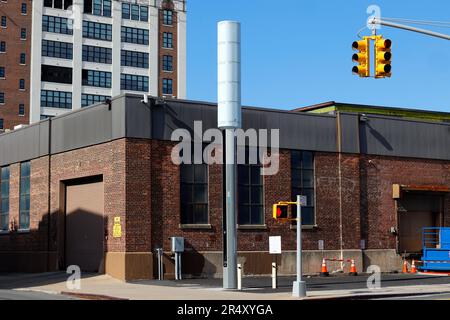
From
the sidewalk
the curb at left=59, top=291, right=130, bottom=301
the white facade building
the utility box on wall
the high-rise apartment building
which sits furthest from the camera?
the white facade building

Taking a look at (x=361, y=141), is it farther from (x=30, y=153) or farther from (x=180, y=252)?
(x=30, y=153)

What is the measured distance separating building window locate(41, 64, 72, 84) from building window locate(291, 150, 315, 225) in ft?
233

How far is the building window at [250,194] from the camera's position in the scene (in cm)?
3906

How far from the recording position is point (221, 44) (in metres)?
31.2

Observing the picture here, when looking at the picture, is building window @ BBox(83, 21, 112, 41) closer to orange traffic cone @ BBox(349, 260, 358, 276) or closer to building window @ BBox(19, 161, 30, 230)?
building window @ BBox(19, 161, 30, 230)

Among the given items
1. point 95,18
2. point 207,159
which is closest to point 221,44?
point 207,159

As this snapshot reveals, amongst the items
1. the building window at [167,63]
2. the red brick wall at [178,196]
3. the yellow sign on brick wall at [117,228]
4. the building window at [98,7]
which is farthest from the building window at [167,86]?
the yellow sign on brick wall at [117,228]

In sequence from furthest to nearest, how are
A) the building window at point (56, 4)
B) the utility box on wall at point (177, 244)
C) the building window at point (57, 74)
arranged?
the building window at point (56, 4) → the building window at point (57, 74) → the utility box on wall at point (177, 244)

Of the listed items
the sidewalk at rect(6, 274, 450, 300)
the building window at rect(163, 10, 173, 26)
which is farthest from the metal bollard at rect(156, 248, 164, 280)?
the building window at rect(163, 10, 173, 26)

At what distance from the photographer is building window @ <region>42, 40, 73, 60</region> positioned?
10631cm

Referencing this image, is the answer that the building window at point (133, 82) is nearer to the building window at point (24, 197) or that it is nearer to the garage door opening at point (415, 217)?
the building window at point (24, 197)

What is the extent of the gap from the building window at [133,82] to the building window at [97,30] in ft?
19.1

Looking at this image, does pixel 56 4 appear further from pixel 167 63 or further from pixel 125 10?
pixel 167 63

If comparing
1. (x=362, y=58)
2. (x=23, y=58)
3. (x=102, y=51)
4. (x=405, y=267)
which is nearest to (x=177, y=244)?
(x=405, y=267)
